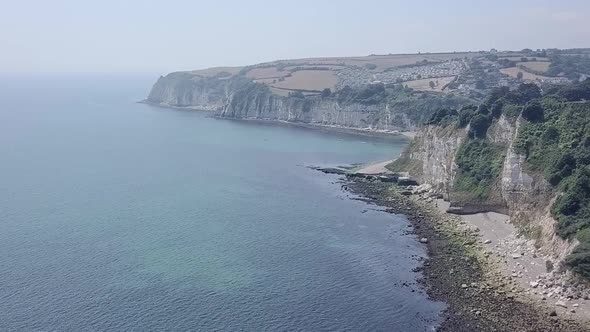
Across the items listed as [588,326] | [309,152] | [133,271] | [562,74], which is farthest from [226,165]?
[562,74]

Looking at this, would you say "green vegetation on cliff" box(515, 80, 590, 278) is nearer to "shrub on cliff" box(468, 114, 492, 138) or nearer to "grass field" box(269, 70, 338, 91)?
"shrub on cliff" box(468, 114, 492, 138)

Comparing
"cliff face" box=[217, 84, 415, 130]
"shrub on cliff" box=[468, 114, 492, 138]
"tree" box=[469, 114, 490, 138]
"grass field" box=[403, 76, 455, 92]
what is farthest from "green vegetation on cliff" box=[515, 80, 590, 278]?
"grass field" box=[403, 76, 455, 92]

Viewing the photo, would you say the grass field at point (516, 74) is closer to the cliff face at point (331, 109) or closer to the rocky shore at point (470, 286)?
the cliff face at point (331, 109)

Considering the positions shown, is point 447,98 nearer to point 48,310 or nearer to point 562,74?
point 562,74

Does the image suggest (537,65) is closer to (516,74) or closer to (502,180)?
(516,74)

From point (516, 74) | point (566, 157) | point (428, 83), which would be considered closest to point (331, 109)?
point (428, 83)

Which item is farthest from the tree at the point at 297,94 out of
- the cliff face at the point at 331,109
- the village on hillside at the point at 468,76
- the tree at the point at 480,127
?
the tree at the point at 480,127
